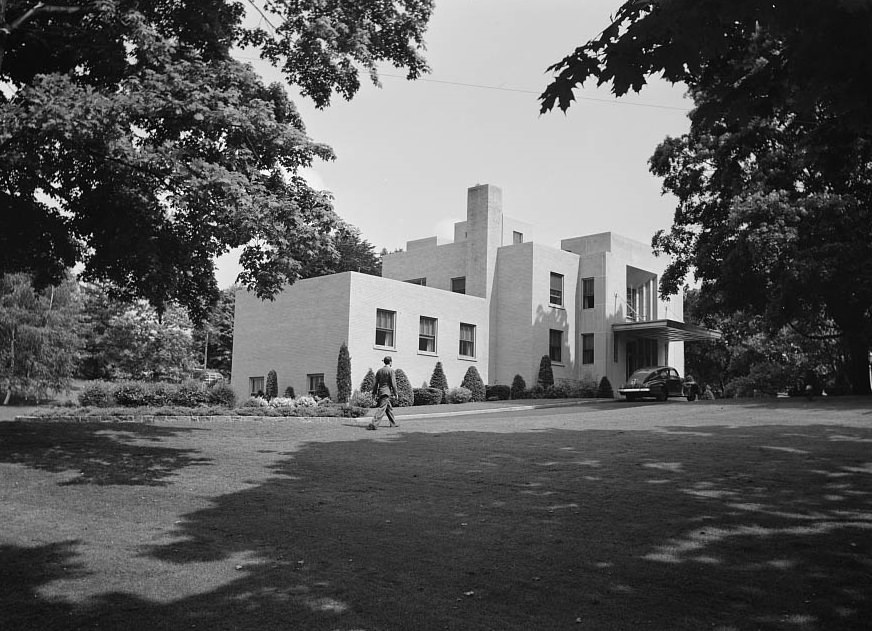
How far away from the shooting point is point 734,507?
30.0ft

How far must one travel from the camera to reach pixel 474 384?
121 feet

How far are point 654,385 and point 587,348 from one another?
26.6ft

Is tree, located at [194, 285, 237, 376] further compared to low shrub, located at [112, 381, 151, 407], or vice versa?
tree, located at [194, 285, 237, 376]

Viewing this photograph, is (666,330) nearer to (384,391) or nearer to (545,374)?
(545,374)

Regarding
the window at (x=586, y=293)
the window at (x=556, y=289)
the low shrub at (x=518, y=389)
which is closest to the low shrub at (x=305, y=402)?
the low shrub at (x=518, y=389)

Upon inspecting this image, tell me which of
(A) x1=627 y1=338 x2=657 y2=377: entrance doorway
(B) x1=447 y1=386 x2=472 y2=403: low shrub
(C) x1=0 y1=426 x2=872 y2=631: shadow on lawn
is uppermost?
(A) x1=627 y1=338 x2=657 y2=377: entrance doorway

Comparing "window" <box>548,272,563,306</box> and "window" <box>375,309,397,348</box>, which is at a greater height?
"window" <box>548,272,563,306</box>

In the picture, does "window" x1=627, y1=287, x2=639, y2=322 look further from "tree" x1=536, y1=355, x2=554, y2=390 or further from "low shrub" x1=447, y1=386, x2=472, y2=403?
"low shrub" x1=447, y1=386, x2=472, y2=403

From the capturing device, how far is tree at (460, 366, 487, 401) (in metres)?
36.9

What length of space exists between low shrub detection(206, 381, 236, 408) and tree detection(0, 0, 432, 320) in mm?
11160

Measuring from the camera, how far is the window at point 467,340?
127 ft

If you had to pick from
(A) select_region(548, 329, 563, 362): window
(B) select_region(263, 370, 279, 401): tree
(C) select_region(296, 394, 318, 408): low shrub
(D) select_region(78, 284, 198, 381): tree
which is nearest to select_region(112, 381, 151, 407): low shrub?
(C) select_region(296, 394, 318, 408): low shrub

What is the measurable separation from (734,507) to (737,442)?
598cm

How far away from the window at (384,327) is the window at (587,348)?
38.4ft
